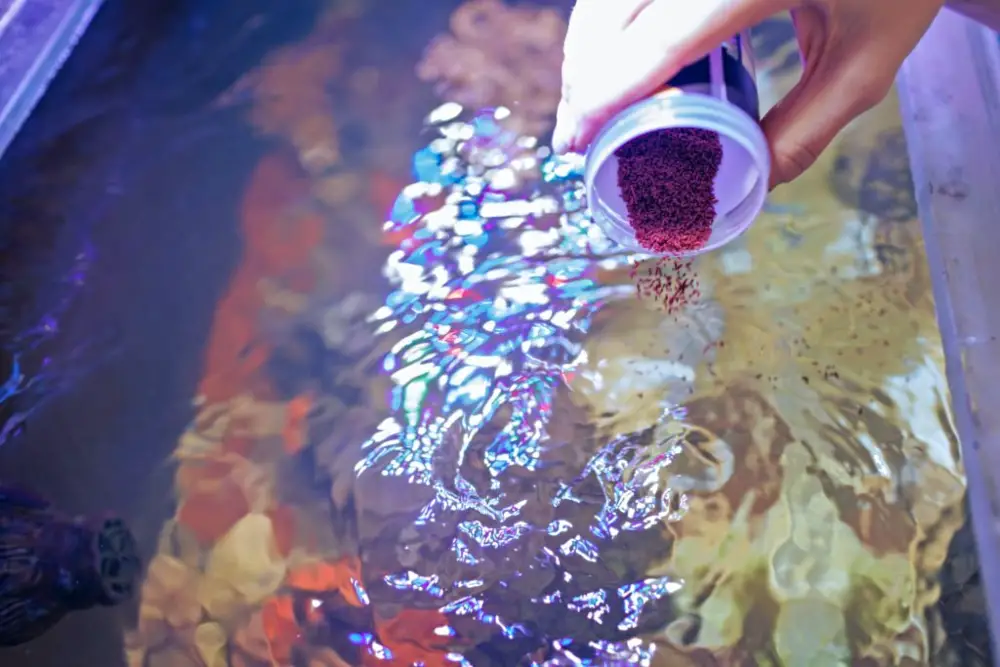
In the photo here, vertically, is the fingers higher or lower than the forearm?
higher

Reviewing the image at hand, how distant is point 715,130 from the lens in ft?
1.58

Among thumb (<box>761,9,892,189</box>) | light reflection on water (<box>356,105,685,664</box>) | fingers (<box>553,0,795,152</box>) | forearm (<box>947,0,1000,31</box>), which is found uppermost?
fingers (<box>553,0,795,152</box>)

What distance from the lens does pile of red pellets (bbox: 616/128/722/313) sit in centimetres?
52

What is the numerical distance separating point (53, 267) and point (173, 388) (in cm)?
18

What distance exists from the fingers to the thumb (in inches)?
1.8

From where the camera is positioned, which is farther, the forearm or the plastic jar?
the forearm

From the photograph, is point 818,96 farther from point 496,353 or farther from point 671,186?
point 496,353

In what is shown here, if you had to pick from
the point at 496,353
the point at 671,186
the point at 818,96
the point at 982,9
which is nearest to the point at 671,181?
the point at 671,186

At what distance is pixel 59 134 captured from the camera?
2.67 ft

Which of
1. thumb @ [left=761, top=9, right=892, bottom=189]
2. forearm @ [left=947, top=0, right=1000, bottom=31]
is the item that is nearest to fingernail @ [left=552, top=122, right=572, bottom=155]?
thumb @ [left=761, top=9, right=892, bottom=189]

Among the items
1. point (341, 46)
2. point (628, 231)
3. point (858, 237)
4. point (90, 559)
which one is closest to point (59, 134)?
point (341, 46)

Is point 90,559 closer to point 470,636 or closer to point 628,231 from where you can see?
point 470,636

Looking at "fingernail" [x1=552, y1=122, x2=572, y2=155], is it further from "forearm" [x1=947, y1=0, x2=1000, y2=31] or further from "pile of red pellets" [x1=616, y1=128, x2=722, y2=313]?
"forearm" [x1=947, y1=0, x2=1000, y2=31]

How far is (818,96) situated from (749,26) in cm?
7
